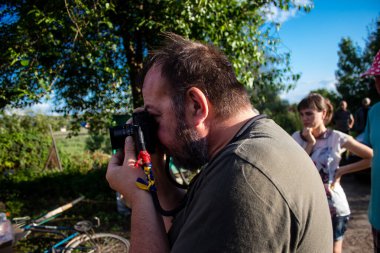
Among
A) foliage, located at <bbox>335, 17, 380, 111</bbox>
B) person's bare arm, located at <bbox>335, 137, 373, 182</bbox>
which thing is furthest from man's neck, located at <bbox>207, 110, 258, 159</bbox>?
foliage, located at <bbox>335, 17, 380, 111</bbox>

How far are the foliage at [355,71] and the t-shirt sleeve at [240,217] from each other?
1919cm

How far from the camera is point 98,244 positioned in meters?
3.82

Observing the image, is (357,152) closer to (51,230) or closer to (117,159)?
(117,159)

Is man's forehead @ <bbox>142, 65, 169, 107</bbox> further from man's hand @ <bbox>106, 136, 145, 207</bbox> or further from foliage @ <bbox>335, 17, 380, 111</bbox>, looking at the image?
foliage @ <bbox>335, 17, 380, 111</bbox>

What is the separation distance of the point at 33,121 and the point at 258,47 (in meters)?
11.0

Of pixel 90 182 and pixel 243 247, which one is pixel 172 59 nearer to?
pixel 243 247

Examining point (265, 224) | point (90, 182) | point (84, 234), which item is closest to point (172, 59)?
point (265, 224)

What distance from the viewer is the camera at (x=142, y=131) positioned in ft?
3.98

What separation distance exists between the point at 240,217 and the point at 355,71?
2310cm

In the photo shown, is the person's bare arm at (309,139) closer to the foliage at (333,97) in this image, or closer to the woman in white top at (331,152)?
the woman in white top at (331,152)

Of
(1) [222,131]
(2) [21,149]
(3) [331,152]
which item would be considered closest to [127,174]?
(1) [222,131]

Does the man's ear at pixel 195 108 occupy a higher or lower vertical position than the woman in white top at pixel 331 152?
higher

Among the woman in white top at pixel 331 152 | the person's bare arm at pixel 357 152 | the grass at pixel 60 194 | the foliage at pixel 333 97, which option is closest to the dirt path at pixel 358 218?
the woman in white top at pixel 331 152

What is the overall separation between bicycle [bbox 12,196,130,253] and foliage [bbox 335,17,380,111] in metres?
17.7
